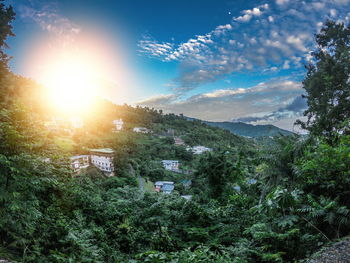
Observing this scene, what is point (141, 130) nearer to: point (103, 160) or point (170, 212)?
point (103, 160)

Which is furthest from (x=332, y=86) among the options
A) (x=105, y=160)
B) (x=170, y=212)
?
(x=105, y=160)

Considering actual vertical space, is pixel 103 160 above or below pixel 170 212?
below

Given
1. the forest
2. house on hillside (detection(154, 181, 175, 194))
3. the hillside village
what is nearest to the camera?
the forest

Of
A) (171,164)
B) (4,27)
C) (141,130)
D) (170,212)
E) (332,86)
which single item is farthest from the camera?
(141,130)

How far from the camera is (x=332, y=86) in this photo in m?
11.9

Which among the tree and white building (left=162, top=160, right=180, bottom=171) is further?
white building (left=162, top=160, right=180, bottom=171)

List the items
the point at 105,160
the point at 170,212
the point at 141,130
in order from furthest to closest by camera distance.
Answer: the point at 141,130 < the point at 105,160 < the point at 170,212

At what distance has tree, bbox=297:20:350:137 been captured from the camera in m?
11.4

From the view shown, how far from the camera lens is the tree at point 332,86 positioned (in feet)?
37.3

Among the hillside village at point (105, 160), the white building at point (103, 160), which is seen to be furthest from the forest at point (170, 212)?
the white building at point (103, 160)

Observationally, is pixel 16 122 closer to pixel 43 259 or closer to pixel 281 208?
pixel 43 259

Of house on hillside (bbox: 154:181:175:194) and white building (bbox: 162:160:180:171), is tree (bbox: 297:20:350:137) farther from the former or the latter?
white building (bbox: 162:160:180:171)

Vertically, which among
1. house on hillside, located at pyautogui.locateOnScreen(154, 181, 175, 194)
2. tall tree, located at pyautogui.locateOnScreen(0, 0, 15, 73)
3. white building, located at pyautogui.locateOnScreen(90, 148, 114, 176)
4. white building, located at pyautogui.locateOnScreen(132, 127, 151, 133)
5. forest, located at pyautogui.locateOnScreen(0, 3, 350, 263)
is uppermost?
tall tree, located at pyautogui.locateOnScreen(0, 0, 15, 73)

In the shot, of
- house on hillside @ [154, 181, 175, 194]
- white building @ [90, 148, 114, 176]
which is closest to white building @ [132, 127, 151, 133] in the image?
white building @ [90, 148, 114, 176]
